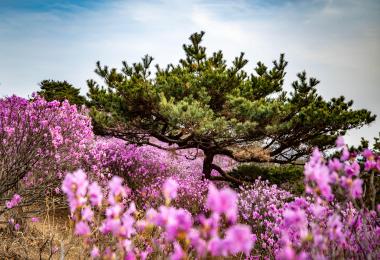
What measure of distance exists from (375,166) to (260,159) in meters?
7.63

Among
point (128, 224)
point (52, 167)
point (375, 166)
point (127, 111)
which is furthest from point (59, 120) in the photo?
point (375, 166)

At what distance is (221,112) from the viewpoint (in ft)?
31.4

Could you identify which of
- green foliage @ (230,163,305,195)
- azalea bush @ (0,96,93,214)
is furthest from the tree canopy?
azalea bush @ (0,96,93,214)

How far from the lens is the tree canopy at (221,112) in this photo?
8.34 meters

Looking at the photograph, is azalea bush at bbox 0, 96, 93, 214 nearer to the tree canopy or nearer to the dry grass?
the dry grass

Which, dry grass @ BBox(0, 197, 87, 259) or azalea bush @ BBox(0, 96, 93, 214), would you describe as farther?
azalea bush @ BBox(0, 96, 93, 214)

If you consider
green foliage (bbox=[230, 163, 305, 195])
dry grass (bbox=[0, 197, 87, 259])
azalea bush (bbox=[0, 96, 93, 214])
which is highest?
azalea bush (bbox=[0, 96, 93, 214])

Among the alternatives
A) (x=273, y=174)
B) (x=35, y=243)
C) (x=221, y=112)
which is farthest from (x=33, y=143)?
(x=273, y=174)

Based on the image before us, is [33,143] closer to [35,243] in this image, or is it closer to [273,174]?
[35,243]

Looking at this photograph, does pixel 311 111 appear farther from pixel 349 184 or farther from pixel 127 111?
pixel 349 184

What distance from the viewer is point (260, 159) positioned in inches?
385

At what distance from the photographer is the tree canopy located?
328 inches

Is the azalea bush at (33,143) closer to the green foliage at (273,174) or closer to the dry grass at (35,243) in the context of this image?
the dry grass at (35,243)

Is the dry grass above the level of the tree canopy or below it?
below
